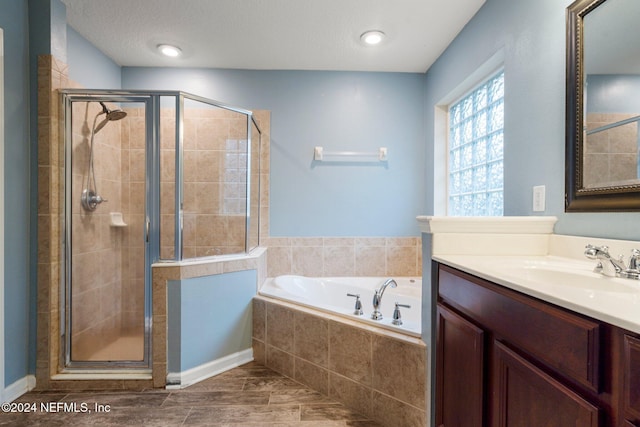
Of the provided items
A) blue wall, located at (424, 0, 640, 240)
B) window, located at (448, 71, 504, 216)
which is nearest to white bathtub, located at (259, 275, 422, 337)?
window, located at (448, 71, 504, 216)

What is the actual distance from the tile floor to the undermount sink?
112cm

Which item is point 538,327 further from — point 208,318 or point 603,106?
point 208,318

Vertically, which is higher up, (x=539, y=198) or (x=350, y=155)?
(x=350, y=155)

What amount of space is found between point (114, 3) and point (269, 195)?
169 cm

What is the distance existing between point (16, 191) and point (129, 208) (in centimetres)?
58

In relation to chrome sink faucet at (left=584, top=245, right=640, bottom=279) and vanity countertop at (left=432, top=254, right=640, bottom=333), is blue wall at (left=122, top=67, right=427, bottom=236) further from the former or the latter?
chrome sink faucet at (left=584, top=245, right=640, bottom=279)

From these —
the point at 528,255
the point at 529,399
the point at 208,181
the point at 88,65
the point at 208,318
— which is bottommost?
the point at 208,318

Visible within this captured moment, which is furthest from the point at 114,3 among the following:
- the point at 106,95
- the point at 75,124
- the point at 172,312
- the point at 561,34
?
the point at 561,34

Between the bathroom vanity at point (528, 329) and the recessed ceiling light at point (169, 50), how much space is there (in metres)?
2.39

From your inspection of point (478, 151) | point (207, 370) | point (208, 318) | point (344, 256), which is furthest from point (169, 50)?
point (478, 151)

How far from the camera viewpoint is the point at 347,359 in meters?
1.73

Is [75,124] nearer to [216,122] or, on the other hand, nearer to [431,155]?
[216,122]

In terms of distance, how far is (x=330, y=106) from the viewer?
2820 mm

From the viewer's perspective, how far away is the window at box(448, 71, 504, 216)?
201 centimetres
